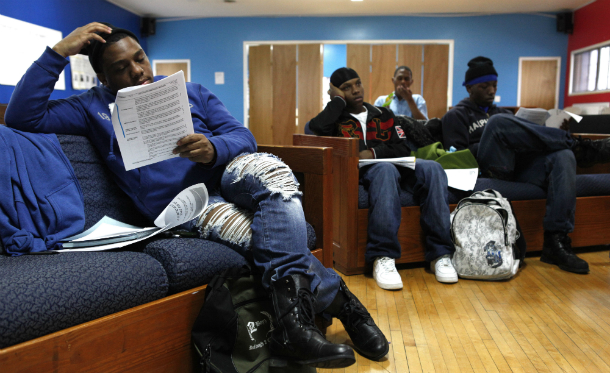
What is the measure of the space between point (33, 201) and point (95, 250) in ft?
0.73

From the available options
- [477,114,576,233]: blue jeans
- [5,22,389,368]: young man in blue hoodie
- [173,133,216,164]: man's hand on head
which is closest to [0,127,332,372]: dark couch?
[5,22,389,368]: young man in blue hoodie

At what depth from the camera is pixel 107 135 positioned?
1.33 m

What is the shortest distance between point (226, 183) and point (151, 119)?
0.29 metres

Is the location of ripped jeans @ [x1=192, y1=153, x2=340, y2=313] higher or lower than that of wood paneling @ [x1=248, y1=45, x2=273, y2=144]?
lower

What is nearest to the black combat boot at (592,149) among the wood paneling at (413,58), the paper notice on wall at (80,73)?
the wood paneling at (413,58)

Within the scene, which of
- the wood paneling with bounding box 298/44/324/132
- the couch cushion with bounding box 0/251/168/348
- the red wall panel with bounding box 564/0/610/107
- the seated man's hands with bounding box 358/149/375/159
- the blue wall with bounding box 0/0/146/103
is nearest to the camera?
the couch cushion with bounding box 0/251/168/348

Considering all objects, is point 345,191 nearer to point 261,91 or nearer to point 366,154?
point 366,154

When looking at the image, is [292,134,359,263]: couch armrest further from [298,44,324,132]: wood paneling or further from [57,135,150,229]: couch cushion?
[298,44,324,132]: wood paneling

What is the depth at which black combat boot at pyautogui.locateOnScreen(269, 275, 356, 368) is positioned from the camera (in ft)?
3.18

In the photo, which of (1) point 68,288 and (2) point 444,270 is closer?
(1) point 68,288

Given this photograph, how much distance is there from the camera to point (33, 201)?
113cm

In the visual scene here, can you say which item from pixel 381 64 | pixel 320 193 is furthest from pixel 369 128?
pixel 381 64

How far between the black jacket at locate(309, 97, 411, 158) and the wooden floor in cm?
64

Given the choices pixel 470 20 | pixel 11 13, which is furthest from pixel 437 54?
pixel 11 13
